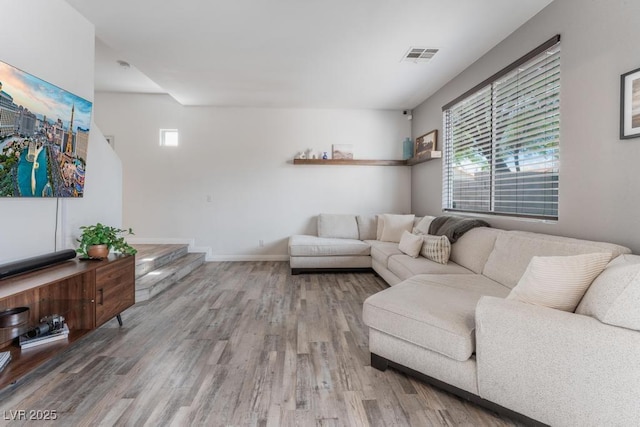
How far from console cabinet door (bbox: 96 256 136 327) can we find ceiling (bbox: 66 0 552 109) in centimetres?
216

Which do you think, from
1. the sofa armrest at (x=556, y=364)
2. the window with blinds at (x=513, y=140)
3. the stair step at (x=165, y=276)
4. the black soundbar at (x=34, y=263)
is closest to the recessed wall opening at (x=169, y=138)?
the stair step at (x=165, y=276)

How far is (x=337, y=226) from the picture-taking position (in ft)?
17.1

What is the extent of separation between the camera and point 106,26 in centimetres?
280

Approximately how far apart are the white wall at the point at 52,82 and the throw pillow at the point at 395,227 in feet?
12.0

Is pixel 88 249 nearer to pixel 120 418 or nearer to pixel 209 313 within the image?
pixel 209 313

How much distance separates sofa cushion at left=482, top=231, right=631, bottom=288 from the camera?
75.2 inches

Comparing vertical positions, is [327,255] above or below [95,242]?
below

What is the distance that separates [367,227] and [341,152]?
1439 mm

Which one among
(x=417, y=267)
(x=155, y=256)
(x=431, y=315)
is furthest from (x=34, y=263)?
(x=417, y=267)

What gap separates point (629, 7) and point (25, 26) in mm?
3983

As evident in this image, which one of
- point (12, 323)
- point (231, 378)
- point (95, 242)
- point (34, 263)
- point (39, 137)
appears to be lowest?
point (231, 378)

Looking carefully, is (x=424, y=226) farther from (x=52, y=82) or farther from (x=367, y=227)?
(x=52, y=82)

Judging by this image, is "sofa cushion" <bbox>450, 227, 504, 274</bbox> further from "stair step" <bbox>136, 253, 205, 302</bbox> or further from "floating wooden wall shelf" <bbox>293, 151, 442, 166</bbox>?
"stair step" <bbox>136, 253, 205, 302</bbox>

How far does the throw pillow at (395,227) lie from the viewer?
4770 millimetres
